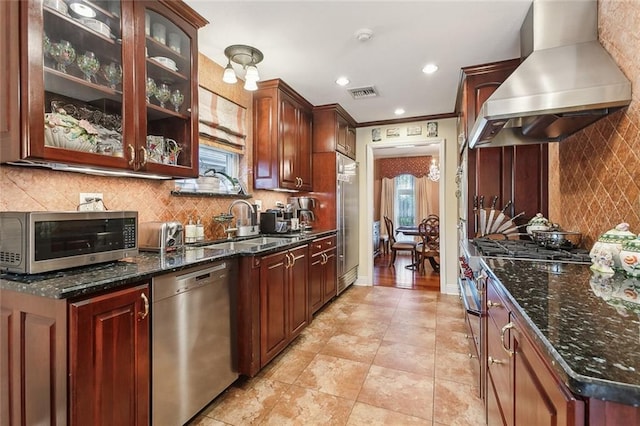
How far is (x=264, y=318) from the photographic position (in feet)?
6.90

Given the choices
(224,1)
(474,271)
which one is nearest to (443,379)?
(474,271)

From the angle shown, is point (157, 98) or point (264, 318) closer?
point (157, 98)

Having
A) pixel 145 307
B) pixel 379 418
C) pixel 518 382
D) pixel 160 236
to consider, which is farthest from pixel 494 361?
pixel 160 236

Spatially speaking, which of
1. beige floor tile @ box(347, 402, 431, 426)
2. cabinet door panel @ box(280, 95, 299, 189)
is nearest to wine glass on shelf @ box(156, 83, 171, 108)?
cabinet door panel @ box(280, 95, 299, 189)

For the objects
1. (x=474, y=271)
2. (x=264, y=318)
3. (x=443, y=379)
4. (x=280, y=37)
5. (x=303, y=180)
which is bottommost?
(x=443, y=379)

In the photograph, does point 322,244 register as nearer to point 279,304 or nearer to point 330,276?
point 330,276

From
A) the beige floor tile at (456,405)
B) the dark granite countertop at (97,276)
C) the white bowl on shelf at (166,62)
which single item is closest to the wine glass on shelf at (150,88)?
the white bowl on shelf at (166,62)

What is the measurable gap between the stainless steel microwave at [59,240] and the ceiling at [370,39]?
4.77 ft

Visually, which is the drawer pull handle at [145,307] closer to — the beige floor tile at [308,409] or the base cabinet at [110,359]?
the base cabinet at [110,359]

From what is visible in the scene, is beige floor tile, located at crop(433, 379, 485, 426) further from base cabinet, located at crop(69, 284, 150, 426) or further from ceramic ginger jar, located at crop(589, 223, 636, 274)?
base cabinet, located at crop(69, 284, 150, 426)

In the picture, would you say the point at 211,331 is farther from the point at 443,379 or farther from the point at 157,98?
the point at 443,379

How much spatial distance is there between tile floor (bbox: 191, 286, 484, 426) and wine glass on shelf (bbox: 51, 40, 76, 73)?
192 centimetres

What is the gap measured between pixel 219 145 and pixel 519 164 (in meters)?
2.60

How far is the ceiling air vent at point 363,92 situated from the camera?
3248 millimetres
